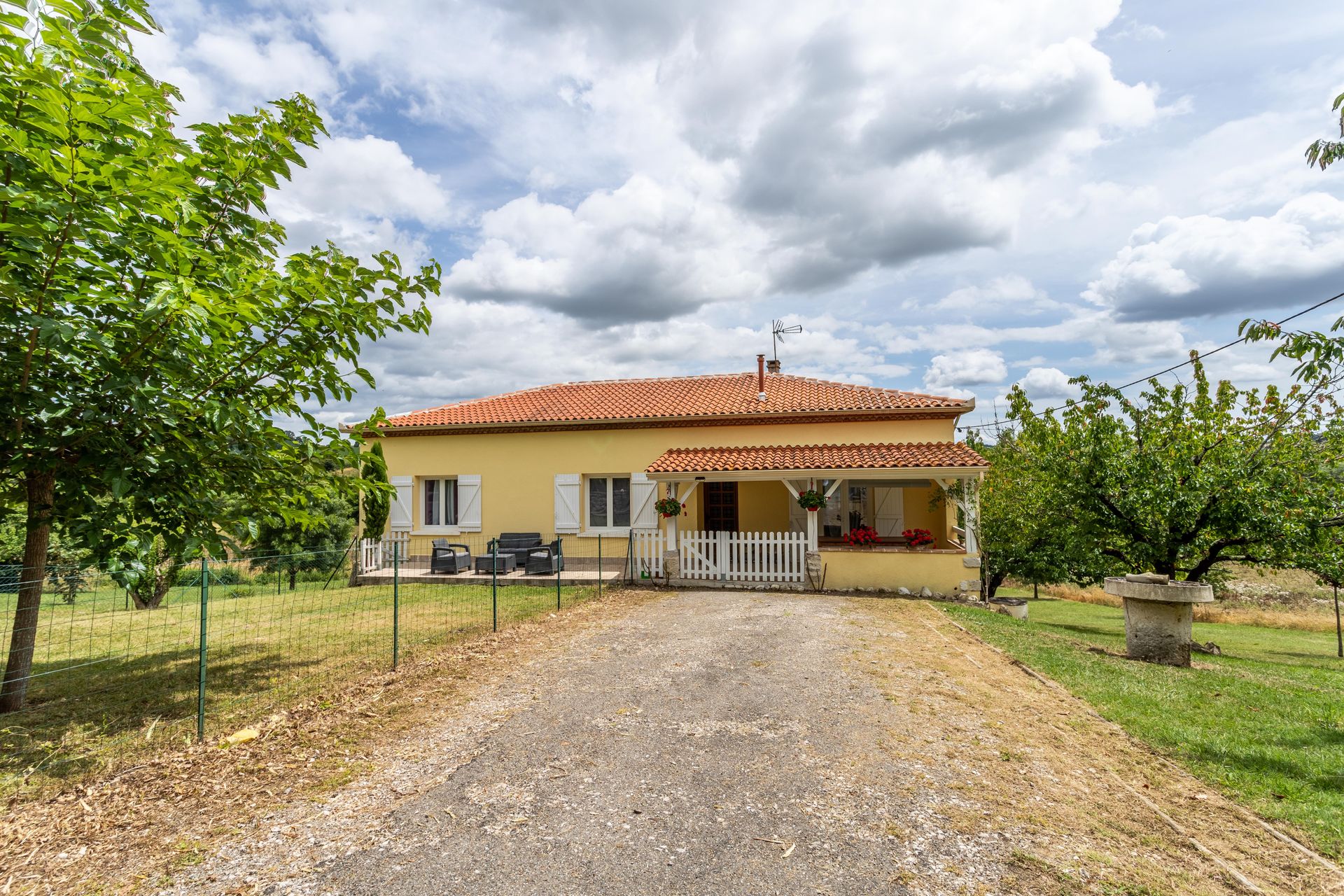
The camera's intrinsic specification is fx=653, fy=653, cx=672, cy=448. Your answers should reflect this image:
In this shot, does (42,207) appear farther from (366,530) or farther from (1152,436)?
(1152,436)

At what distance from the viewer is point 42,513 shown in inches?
220

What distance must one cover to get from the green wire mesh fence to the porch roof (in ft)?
9.41

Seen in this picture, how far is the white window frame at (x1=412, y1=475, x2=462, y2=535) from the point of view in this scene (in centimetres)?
1697

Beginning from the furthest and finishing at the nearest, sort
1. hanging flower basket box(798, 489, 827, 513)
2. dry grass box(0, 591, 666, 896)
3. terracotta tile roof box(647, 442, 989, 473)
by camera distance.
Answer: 1. hanging flower basket box(798, 489, 827, 513)
2. terracotta tile roof box(647, 442, 989, 473)
3. dry grass box(0, 591, 666, 896)

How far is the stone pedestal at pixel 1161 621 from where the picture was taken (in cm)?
848

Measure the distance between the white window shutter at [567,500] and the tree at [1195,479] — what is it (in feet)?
34.3

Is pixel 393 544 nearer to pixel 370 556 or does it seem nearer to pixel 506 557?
pixel 370 556

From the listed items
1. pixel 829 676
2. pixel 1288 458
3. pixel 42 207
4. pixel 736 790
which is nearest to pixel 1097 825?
pixel 736 790

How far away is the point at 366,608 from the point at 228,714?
644 cm

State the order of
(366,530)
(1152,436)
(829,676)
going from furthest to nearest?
(366,530) → (1152,436) → (829,676)

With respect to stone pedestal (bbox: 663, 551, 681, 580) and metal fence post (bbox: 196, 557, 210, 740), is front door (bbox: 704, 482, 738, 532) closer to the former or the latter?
stone pedestal (bbox: 663, 551, 681, 580)

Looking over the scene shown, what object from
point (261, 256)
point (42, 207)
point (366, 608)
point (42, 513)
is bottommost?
point (366, 608)

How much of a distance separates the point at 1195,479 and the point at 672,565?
9.41m

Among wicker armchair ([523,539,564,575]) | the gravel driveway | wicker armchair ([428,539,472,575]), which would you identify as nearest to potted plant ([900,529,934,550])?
the gravel driveway
